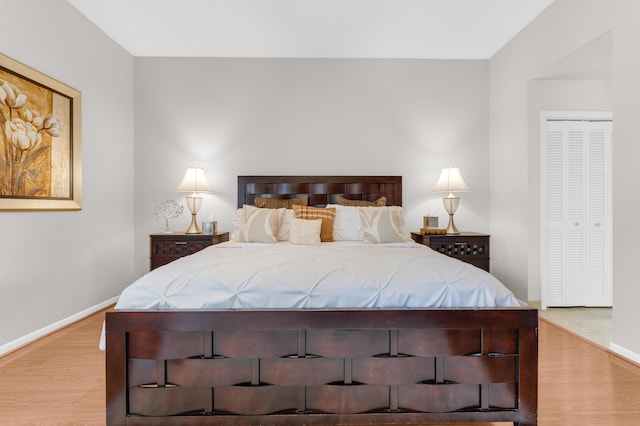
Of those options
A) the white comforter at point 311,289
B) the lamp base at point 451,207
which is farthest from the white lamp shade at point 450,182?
the white comforter at point 311,289

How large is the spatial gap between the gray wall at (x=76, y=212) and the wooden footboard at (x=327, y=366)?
1778 millimetres

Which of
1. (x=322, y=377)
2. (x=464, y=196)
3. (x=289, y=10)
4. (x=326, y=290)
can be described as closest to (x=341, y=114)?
(x=289, y=10)

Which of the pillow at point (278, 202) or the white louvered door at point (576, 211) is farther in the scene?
the pillow at point (278, 202)

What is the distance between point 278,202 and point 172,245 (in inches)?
47.7

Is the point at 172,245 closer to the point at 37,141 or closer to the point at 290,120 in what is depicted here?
the point at 37,141

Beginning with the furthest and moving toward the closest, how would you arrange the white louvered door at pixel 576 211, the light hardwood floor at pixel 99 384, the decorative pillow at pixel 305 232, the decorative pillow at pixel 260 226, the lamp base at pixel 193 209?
1. the lamp base at pixel 193 209
2. the white louvered door at pixel 576 211
3. the decorative pillow at pixel 260 226
4. the decorative pillow at pixel 305 232
5. the light hardwood floor at pixel 99 384

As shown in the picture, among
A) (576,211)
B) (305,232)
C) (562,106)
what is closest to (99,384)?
(305,232)

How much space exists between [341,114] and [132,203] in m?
2.73

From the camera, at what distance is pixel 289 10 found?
332cm

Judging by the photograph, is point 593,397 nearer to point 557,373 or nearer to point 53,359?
point 557,373

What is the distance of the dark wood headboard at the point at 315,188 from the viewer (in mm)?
4254

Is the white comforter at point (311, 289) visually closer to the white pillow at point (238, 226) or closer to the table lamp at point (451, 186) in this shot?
the white pillow at point (238, 226)

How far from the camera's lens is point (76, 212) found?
341 cm

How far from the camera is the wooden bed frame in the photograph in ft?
5.41
